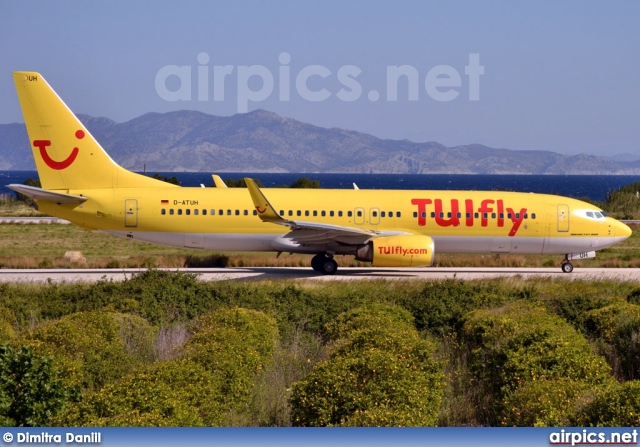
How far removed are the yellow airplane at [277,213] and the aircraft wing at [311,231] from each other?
0.07m

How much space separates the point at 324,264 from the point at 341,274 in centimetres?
92

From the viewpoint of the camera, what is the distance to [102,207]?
1280 inches

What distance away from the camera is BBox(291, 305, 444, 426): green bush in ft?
38.0

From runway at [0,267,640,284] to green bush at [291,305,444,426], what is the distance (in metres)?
17.5

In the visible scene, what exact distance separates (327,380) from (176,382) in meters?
2.26

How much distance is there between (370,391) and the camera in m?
12.2

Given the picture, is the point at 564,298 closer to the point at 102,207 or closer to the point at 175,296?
the point at 175,296

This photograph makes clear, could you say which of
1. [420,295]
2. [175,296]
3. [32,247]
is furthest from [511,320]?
[32,247]

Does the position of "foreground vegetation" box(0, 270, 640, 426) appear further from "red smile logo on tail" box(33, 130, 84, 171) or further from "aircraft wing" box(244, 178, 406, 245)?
"red smile logo on tail" box(33, 130, 84, 171)

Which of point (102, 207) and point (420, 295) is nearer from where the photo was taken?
point (420, 295)

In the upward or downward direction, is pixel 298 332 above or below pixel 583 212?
below

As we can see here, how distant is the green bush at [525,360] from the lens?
45.1ft

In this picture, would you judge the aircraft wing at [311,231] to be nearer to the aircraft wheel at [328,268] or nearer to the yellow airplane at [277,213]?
the yellow airplane at [277,213]

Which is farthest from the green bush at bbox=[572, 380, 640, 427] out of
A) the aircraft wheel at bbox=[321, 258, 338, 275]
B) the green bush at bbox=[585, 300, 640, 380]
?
the aircraft wheel at bbox=[321, 258, 338, 275]
